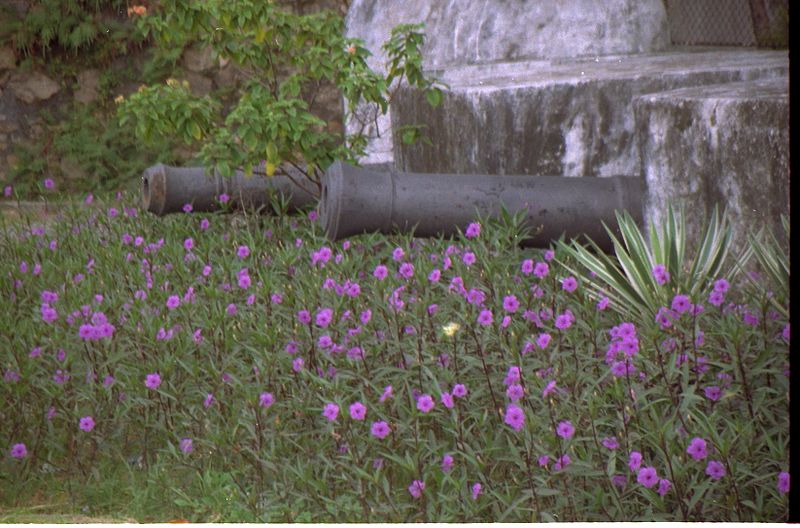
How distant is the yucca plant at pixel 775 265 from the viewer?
340cm

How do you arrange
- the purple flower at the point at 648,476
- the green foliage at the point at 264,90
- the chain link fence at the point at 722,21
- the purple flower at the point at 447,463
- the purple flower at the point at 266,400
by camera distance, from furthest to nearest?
the chain link fence at the point at 722,21, the green foliage at the point at 264,90, the purple flower at the point at 266,400, the purple flower at the point at 447,463, the purple flower at the point at 648,476

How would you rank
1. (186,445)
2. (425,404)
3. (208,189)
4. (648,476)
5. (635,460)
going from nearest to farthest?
(648,476)
(635,460)
(425,404)
(186,445)
(208,189)

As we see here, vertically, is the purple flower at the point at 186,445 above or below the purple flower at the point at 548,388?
below

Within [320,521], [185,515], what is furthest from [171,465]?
[320,521]

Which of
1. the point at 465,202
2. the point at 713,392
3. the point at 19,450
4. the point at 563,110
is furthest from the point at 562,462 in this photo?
the point at 563,110

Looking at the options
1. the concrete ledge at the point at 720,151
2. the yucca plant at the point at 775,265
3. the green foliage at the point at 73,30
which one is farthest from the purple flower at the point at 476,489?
the green foliage at the point at 73,30

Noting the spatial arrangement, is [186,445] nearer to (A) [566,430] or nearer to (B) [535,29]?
(A) [566,430]

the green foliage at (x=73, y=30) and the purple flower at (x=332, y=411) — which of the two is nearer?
the purple flower at (x=332, y=411)

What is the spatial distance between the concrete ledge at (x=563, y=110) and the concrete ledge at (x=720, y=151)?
427mm

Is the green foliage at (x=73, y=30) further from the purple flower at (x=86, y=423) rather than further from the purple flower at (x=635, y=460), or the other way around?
the purple flower at (x=635, y=460)

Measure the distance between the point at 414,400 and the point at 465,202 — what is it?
1.85 meters

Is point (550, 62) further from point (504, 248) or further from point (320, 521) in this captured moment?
point (320, 521)

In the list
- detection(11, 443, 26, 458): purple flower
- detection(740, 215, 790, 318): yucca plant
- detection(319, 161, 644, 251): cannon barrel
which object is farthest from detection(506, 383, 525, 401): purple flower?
detection(319, 161, 644, 251): cannon barrel

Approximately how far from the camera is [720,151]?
4.03 metres
